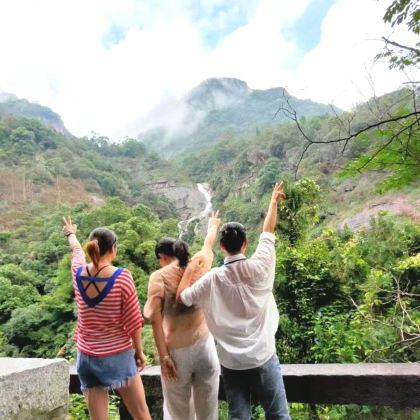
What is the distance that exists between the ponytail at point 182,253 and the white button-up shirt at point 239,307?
0.68ft

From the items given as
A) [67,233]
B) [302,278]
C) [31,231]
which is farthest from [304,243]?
[31,231]

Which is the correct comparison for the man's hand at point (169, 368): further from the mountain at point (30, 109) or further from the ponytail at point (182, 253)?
the mountain at point (30, 109)

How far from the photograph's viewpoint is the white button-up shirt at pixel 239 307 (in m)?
1.86

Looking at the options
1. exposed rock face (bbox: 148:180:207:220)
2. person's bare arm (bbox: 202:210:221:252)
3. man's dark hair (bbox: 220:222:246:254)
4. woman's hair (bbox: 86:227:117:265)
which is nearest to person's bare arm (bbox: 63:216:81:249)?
woman's hair (bbox: 86:227:117:265)

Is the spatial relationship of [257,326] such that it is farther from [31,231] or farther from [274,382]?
[31,231]

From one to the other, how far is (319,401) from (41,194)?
1900 inches

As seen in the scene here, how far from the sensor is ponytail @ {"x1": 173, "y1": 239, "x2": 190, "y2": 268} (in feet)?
6.93

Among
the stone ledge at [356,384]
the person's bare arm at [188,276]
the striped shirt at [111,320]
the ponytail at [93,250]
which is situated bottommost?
the stone ledge at [356,384]

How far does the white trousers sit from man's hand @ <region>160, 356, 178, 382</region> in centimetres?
2

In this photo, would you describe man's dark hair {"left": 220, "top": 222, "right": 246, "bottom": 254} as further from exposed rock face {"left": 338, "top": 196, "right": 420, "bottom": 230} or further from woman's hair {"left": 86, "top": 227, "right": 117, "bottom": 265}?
exposed rock face {"left": 338, "top": 196, "right": 420, "bottom": 230}

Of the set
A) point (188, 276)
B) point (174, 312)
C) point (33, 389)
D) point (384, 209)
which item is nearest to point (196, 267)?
point (188, 276)

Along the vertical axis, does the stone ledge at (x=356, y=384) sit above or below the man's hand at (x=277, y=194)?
below

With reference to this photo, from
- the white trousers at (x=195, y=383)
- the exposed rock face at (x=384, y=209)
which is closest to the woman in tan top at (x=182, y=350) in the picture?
the white trousers at (x=195, y=383)

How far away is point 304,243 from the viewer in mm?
7156
